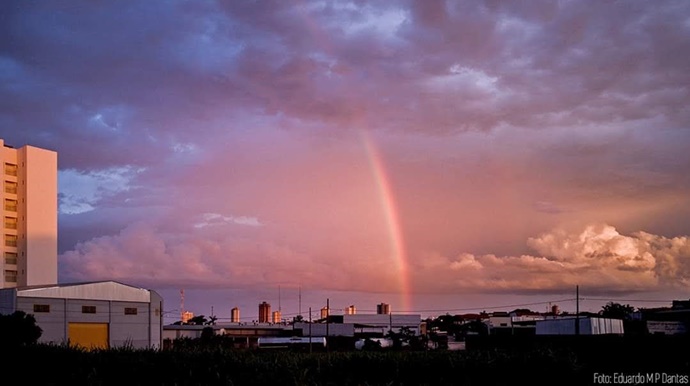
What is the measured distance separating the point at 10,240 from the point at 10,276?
16.9 ft

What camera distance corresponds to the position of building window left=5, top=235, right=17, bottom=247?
370 feet

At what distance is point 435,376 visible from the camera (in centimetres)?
2589

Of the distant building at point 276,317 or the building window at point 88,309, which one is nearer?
the building window at point 88,309

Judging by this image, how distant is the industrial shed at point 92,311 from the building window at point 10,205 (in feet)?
108

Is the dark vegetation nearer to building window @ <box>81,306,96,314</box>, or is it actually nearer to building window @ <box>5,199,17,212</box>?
building window @ <box>81,306,96,314</box>

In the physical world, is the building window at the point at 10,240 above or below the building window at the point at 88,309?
above

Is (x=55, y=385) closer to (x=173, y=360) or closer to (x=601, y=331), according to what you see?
(x=173, y=360)

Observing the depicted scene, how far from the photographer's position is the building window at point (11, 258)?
112531 millimetres

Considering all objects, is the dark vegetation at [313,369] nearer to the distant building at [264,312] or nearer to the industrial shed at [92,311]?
the industrial shed at [92,311]

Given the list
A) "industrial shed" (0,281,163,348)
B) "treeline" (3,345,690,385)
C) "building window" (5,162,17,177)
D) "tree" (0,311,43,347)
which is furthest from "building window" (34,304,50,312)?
"treeline" (3,345,690,385)

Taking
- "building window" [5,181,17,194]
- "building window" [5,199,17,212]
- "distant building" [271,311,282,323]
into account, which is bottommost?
"distant building" [271,311,282,323]

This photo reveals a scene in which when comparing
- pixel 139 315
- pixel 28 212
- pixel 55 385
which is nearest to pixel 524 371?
pixel 55 385

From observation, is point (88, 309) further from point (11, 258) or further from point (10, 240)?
point (10, 240)

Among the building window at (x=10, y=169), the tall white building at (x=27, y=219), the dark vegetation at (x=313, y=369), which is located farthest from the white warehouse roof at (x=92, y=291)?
the dark vegetation at (x=313, y=369)
